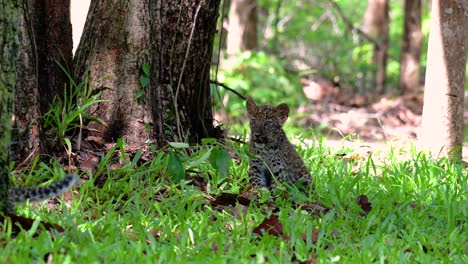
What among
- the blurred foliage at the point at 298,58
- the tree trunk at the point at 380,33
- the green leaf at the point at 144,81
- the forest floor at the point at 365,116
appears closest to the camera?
the green leaf at the point at 144,81

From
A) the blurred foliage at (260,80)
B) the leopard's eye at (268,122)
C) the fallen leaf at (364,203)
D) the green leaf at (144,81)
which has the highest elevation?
the green leaf at (144,81)

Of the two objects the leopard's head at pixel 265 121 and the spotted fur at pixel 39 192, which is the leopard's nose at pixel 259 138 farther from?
the spotted fur at pixel 39 192

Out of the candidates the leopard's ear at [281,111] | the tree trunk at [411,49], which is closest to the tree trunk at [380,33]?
the tree trunk at [411,49]

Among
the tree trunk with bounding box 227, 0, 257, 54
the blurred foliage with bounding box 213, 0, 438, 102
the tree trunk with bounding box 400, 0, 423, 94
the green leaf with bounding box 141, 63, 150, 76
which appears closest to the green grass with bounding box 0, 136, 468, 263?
the green leaf with bounding box 141, 63, 150, 76

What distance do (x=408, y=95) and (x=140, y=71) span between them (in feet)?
38.0

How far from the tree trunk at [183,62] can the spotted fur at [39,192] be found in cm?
208

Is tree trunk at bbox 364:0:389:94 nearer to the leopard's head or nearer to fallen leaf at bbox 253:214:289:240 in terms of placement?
the leopard's head

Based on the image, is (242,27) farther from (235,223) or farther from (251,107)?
(235,223)

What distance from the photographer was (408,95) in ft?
54.8

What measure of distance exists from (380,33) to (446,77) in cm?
1288

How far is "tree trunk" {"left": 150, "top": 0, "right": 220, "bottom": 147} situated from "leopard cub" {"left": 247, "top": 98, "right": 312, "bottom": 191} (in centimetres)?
73

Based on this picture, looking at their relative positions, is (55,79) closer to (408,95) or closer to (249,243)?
(249,243)

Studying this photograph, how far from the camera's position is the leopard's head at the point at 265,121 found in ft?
20.5

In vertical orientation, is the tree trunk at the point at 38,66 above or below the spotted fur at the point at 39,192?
above
